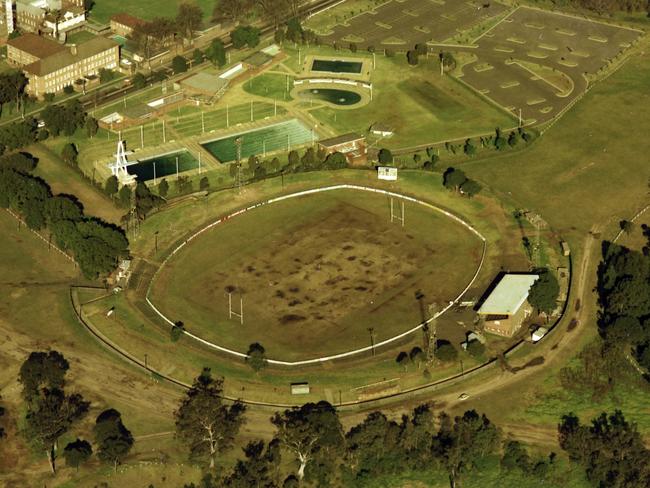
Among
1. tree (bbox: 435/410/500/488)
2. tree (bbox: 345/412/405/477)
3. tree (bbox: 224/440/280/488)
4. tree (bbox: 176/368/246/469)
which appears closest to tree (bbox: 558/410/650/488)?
tree (bbox: 435/410/500/488)

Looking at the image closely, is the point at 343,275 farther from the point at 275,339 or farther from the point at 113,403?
the point at 113,403

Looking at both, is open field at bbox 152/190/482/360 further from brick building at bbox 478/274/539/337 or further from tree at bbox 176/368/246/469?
tree at bbox 176/368/246/469

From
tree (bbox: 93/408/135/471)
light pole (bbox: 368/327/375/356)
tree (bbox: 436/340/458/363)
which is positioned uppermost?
tree (bbox: 436/340/458/363)

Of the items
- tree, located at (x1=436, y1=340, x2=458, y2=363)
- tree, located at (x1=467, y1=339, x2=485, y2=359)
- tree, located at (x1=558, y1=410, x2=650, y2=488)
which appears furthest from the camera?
tree, located at (x1=467, y1=339, x2=485, y2=359)

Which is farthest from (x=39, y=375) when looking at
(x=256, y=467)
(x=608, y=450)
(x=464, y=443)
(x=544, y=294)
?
(x=608, y=450)

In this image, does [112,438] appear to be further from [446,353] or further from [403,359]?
[446,353]
